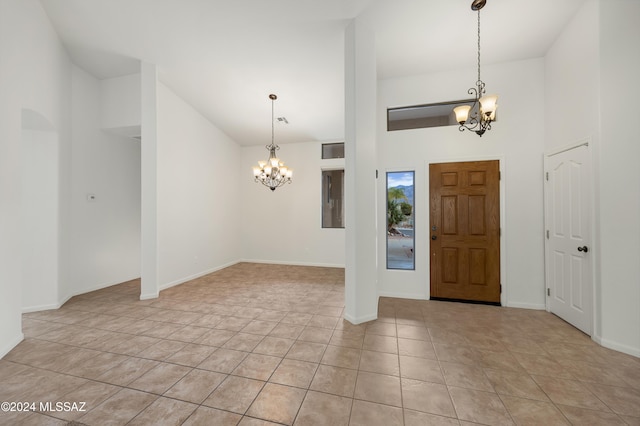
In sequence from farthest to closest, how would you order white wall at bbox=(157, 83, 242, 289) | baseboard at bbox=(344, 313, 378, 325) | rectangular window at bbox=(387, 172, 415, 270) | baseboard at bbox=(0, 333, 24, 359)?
white wall at bbox=(157, 83, 242, 289) < rectangular window at bbox=(387, 172, 415, 270) < baseboard at bbox=(344, 313, 378, 325) < baseboard at bbox=(0, 333, 24, 359)

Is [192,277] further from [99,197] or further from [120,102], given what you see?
[120,102]

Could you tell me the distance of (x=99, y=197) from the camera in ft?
14.8

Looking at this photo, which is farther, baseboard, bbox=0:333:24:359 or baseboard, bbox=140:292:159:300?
baseboard, bbox=140:292:159:300

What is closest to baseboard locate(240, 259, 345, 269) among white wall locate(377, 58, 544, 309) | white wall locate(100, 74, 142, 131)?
white wall locate(377, 58, 544, 309)

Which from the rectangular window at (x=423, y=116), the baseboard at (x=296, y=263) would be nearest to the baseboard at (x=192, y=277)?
the baseboard at (x=296, y=263)

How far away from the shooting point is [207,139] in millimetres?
5812

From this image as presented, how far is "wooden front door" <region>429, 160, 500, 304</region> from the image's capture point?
3.69m

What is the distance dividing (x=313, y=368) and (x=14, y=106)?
4162mm

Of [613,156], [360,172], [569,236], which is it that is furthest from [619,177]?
[360,172]

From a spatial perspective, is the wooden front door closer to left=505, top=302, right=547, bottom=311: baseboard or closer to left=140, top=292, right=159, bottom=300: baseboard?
left=505, top=302, right=547, bottom=311: baseboard

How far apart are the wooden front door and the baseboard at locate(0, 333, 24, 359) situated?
515 cm

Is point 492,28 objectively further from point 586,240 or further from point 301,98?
point 301,98

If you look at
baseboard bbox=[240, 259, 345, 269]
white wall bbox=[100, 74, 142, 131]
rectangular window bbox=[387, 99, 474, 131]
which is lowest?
baseboard bbox=[240, 259, 345, 269]

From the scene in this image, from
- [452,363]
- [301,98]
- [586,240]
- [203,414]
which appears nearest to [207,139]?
[301,98]
